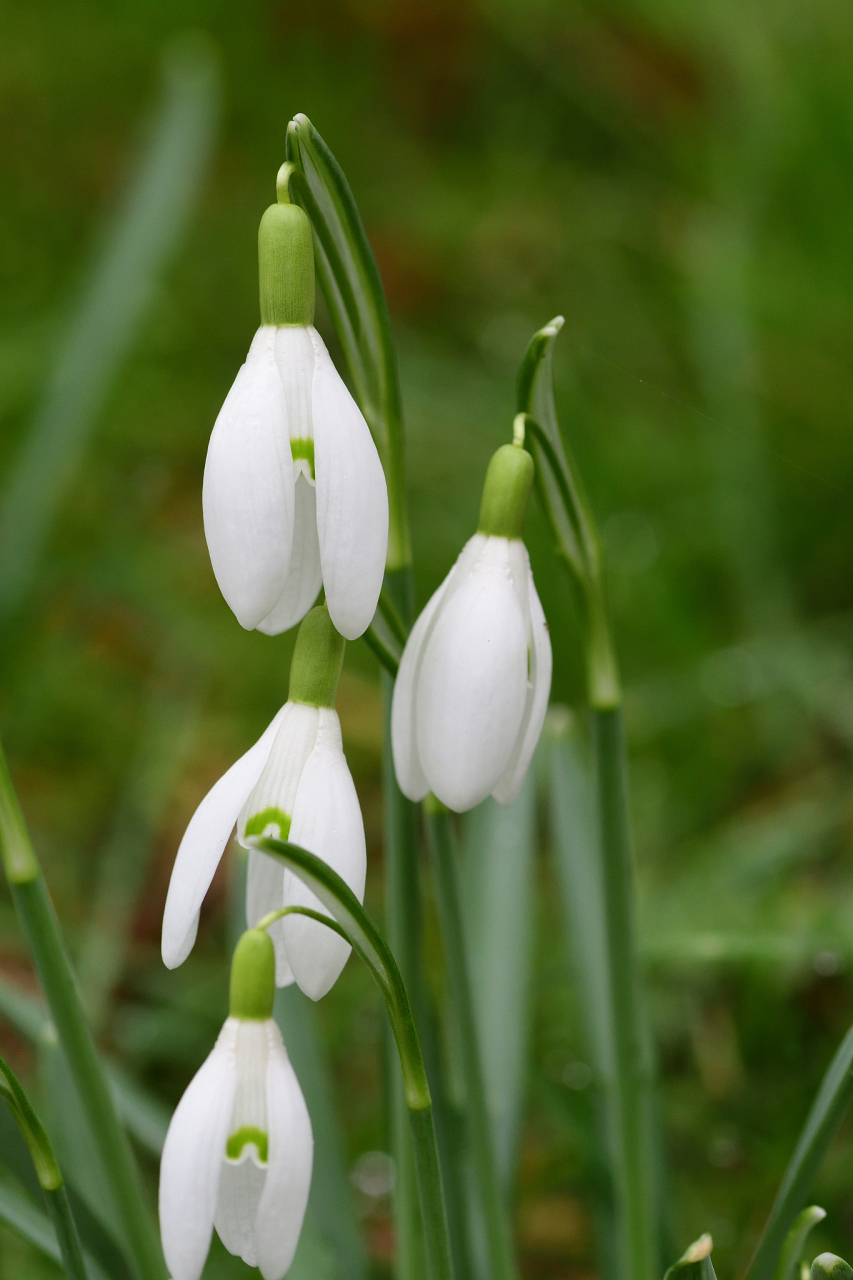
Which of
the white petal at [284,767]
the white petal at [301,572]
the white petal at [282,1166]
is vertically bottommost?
the white petal at [282,1166]

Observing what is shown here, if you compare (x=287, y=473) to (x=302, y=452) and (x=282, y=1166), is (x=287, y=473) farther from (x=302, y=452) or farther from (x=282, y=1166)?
(x=282, y=1166)

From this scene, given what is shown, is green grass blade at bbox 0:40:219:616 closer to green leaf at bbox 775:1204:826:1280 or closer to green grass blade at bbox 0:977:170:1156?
green grass blade at bbox 0:977:170:1156

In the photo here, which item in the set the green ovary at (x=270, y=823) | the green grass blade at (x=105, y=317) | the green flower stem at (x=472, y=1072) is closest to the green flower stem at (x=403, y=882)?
the green flower stem at (x=472, y=1072)

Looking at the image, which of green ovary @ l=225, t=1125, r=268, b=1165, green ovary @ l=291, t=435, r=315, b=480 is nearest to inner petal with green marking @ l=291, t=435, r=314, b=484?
green ovary @ l=291, t=435, r=315, b=480

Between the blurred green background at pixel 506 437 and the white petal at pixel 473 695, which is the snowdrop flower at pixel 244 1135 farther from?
the blurred green background at pixel 506 437

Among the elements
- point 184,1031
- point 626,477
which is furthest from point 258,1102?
point 626,477

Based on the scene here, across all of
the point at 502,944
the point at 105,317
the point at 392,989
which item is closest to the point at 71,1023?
the point at 392,989
